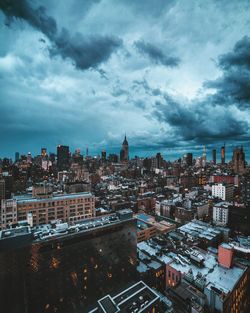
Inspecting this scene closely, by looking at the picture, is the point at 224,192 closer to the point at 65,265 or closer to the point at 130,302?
the point at 130,302

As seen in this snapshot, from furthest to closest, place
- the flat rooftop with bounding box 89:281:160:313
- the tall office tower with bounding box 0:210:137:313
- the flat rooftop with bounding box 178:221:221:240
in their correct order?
the flat rooftop with bounding box 178:221:221:240 < the flat rooftop with bounding box 89:281:160:313 < the tall office tower with bounding box 0:210:137:313

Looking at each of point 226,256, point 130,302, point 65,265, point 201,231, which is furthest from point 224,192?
point 65,265

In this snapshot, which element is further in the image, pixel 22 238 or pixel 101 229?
pixel 101 229

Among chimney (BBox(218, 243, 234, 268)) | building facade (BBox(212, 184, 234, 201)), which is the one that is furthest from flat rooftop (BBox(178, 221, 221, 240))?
building facade (BBox(212, 184, 234, 201))

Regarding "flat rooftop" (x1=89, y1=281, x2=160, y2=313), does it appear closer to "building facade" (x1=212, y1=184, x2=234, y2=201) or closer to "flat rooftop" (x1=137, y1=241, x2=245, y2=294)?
"flat rooftop" (x1=137, y1=241, x2=245, y2=294)

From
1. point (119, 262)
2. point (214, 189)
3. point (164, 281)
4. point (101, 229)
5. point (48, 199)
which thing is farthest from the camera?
point (214, 189)

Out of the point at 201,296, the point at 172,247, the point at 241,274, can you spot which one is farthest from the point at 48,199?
the point at 241,274

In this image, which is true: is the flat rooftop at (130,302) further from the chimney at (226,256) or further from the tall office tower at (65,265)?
the chimney at (226,256)

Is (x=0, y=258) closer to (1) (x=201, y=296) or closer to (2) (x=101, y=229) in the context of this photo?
(2) (x=101, y=229)

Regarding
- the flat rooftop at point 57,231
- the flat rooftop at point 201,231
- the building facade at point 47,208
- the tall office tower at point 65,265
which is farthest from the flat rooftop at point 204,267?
the building facade at point 47,208
